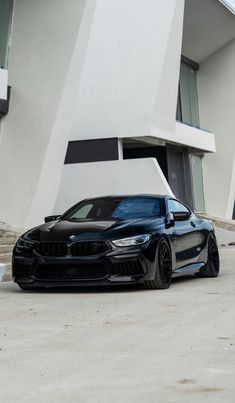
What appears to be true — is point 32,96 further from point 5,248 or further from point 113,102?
point 113,102

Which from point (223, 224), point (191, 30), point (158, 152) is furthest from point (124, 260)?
point (191, 30)

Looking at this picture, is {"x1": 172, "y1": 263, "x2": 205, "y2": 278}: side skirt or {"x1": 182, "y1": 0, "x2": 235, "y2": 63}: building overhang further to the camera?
{"x1": 182, "y1": 0, "x2": 235, "y2": 63}: building overhang

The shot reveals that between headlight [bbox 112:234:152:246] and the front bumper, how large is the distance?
0.24ft

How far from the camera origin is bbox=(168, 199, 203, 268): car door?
9.56 meters

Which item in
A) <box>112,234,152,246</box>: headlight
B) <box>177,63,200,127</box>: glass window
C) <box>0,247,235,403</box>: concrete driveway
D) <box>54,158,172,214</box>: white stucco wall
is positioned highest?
<box>177,63,200,127</box>: glass window

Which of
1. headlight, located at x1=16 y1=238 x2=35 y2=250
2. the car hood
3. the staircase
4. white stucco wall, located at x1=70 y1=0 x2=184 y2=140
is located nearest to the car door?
the car hood

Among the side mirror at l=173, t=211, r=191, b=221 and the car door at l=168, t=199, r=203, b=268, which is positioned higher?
the side mirror at l=173, t=211, r=191, b=221

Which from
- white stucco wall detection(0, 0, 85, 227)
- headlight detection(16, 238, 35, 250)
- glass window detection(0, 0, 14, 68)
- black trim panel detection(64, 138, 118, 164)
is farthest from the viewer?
black trim panel detection(64, 138, 118, 164)

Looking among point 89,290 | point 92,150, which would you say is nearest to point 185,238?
point 89,290

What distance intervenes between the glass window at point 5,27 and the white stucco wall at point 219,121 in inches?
760

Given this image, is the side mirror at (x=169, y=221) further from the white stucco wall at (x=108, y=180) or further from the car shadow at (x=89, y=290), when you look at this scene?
the white stucco wall at (x=108, y=180)

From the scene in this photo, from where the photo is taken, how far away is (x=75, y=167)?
79.2 ft

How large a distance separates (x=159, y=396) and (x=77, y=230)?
16.4 feet

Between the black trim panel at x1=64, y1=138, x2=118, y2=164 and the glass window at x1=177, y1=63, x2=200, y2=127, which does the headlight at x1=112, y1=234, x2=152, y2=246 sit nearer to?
the black trim panel at x1=64, y1=138, x2=118, y2=164
